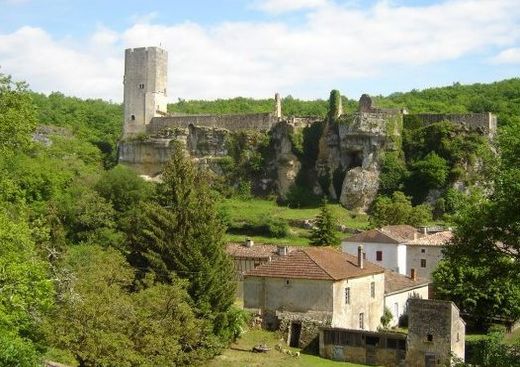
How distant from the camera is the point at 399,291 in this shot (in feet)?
125

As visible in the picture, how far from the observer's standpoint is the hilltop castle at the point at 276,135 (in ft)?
217

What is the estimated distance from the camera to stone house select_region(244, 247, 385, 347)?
3180 cm

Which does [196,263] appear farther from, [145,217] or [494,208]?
[494,208]

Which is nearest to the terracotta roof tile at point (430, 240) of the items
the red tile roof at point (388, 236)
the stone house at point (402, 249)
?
the stone house at point (402, 249)

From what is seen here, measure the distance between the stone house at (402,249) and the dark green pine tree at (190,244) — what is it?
16685 mm

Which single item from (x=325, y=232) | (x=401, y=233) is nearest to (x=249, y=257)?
(x=325, y=232)

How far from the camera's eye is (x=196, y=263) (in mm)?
30469

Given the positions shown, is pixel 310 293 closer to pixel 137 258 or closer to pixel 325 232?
pixel 137 258

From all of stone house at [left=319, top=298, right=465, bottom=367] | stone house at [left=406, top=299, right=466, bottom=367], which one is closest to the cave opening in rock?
stone house at [left=319, top=298, right=465, bottom=367]

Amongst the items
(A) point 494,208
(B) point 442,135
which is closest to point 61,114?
(B) point 442,135

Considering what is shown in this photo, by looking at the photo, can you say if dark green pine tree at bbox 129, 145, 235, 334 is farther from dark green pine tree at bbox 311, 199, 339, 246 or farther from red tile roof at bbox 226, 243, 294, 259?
dark green pine tree at bbox 311, 199, 339, 246

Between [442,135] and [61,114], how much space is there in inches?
2387

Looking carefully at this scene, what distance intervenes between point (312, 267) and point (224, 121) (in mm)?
43297

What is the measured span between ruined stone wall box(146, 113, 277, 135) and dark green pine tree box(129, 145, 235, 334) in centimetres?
4077
